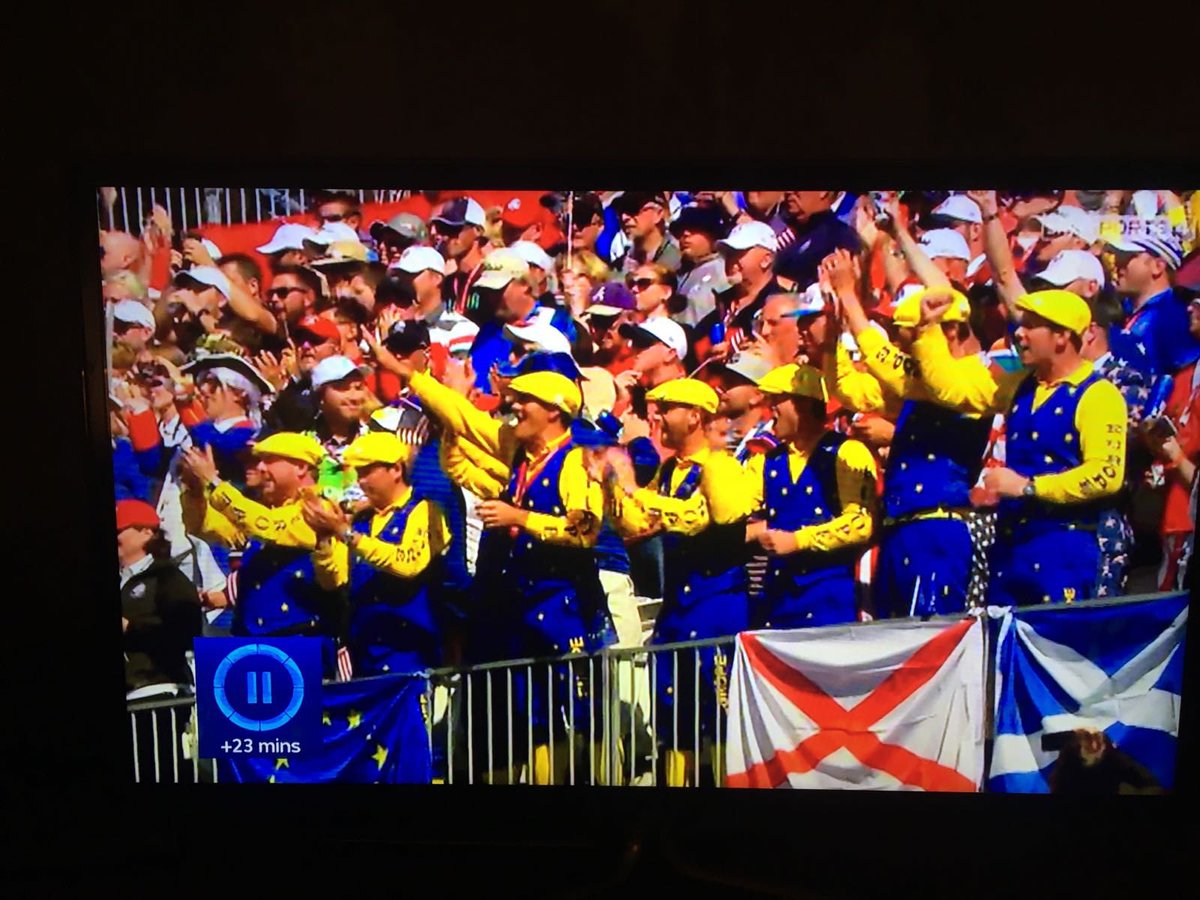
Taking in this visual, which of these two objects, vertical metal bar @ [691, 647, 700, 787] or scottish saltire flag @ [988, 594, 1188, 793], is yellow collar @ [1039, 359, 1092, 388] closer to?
scottish saltire flag @ [988, 594, 1188, 793]

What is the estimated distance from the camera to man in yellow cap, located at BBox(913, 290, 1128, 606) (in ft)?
3.44

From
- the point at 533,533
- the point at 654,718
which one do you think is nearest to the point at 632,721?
the point at 654,718

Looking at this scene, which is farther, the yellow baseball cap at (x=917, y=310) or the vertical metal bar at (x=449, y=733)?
the vertical metal bar at (x=449, y=733)

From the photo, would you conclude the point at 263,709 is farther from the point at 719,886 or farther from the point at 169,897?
the point at 719,886

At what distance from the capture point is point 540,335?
42.3 inches

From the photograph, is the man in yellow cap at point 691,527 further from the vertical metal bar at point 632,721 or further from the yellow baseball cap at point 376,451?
the yellow baseball cap at point 376,451

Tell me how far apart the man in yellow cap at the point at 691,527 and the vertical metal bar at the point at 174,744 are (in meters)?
0.56

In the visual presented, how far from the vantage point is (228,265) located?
42.1 inches

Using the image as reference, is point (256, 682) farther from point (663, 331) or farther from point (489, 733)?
point (663, 331)

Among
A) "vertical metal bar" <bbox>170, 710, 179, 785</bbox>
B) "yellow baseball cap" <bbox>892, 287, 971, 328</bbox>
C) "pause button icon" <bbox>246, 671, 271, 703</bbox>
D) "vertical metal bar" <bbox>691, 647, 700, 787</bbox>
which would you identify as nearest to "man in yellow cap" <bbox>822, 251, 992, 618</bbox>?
"yellow baseball cap" <bbox>892, 287, 971, 328</bbox>

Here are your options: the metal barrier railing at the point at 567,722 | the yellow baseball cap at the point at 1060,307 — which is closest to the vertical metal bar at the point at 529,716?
the metal barrier railing at the point at 567,722

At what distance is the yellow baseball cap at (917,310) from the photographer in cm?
105

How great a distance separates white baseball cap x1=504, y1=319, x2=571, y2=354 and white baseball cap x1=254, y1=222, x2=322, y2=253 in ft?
0.75

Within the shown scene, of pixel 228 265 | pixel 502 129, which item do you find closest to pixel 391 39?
pixel 502 129
